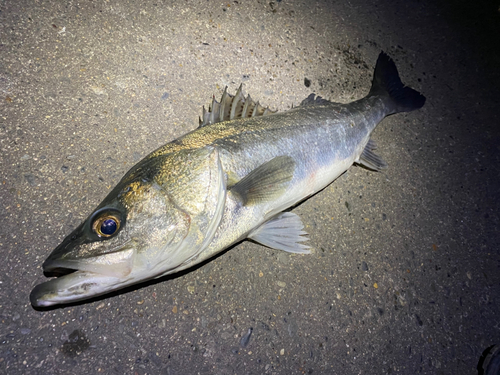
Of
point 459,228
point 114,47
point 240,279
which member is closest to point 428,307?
point 459,228

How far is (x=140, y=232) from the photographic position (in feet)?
4.47

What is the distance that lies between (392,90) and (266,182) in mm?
1954

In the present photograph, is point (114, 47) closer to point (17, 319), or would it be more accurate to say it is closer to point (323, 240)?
point (17, 319)

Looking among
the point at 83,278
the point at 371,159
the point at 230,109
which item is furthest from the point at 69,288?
the point at 371,159

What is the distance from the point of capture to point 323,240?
2338mm

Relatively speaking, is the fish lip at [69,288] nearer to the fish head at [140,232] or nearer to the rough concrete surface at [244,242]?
the fish head at [140,232]

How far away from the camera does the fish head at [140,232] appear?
129 cm

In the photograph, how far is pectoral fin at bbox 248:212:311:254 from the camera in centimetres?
191

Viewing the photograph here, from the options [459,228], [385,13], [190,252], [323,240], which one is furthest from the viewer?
[385,13]

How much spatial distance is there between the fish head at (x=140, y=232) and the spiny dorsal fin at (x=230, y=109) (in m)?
0.51

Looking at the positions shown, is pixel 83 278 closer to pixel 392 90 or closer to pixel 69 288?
pixel 69 288

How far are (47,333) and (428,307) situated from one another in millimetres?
2749

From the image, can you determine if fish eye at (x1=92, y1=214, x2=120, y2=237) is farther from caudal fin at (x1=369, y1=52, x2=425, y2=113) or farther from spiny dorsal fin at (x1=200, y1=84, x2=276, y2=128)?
caudal fin at (x1=369, y1=52, x2=425, y2=113)

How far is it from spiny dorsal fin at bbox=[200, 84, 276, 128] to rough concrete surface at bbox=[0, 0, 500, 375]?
1.31ft
